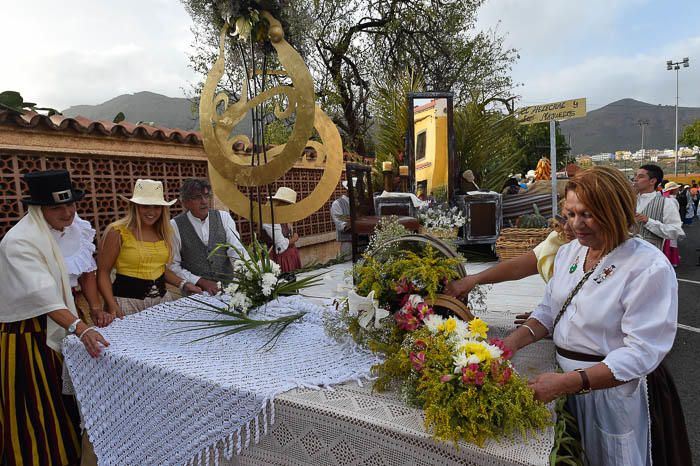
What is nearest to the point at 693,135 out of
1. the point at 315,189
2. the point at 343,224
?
the point at 343,224

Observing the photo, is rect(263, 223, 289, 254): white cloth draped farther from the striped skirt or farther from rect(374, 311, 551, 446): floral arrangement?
rect(374, 311, 551, 446): floral arrangement

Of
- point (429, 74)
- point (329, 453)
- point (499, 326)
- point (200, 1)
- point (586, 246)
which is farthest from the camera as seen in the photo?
point (429, 74)

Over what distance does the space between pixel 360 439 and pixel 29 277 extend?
1.79m

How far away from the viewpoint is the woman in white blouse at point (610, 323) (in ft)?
4.00

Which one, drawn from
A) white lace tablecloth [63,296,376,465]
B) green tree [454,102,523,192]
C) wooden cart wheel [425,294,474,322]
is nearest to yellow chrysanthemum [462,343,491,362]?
wooden cart wheel [425,294,474,322]

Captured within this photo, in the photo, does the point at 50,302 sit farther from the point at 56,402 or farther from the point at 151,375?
the point at 151,375

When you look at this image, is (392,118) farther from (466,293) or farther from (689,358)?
(466,293)

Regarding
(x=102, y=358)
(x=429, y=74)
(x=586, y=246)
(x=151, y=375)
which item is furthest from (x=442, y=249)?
(x=429, y=74)

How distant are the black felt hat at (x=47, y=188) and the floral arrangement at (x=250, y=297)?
836mm

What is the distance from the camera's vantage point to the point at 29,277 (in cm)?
204

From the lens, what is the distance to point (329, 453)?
126 cm

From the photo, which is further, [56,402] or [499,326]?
[56,402]

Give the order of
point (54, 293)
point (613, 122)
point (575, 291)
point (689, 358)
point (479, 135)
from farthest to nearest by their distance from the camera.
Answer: point (613, 122) → point (479, 135) → point (689, 358) → point (54, 293) → point (575, 291)

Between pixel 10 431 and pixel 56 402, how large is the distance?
247 mm
